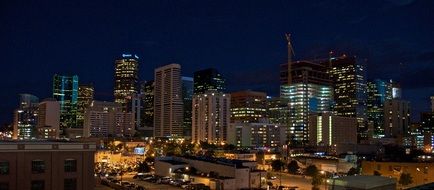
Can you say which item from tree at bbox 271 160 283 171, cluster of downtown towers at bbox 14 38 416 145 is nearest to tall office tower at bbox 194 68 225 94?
cluster of downtown towers at bbox 14 38 416 145

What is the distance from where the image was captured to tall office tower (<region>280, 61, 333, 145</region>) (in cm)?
13438

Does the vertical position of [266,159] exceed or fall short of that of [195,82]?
it falls short

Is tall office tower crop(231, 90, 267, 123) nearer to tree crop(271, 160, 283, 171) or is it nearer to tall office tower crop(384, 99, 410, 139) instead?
tall office tower crop(384, 99, 410, 139)

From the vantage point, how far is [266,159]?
65.5 m

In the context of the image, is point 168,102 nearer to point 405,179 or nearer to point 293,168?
point 293,168

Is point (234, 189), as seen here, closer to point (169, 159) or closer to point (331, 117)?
point (169, 159)

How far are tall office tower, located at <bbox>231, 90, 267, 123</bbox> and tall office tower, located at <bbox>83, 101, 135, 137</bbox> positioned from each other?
98.8 ft

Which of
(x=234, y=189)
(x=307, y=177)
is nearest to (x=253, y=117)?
(x=307, y=177)

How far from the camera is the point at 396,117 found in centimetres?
14575

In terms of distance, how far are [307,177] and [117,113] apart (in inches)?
3874

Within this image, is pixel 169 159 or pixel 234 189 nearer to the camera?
pixel 234 189

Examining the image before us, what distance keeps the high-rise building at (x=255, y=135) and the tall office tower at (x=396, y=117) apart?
4990 centimetres

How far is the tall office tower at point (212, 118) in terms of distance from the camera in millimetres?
103062

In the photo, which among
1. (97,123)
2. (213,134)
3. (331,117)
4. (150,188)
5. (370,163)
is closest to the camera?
(150,188)
